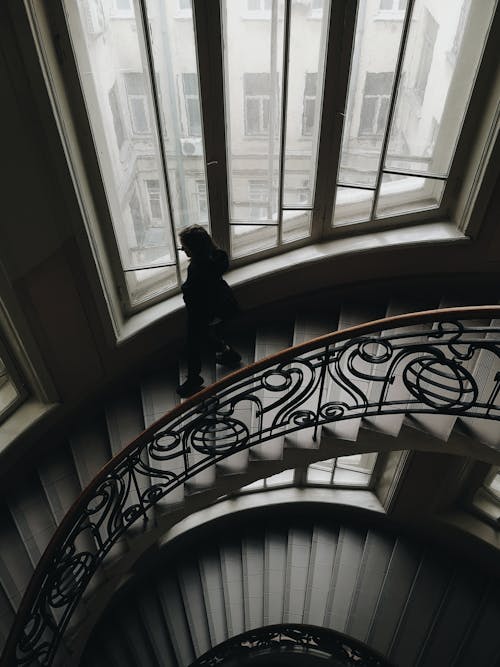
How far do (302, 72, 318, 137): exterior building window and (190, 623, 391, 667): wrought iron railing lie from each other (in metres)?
6.24

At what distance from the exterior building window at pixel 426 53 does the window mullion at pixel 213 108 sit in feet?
6.17

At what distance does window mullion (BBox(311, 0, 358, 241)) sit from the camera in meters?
4.73

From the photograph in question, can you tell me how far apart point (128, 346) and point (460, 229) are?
151 inches

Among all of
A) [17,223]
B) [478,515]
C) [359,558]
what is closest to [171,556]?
[359,558]

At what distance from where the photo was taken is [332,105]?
5.25 metres

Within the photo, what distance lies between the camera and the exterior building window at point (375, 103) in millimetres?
5211

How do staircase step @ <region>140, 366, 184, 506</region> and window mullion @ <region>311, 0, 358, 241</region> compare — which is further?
staircase step @ <region>140, 366, 184, 506</region>

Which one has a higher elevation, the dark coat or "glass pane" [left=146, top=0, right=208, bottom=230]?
"glass pane" [left=146, top=0, right=208, bottom=230]

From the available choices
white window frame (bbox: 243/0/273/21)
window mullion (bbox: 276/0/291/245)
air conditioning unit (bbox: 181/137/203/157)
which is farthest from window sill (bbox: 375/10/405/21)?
air conditioning unit (bbox: 181/137/203/157)

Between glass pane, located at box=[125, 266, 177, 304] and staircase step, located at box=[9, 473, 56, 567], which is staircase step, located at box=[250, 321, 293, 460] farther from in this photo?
staircase step, located at box=[9, 473, 56, 567]

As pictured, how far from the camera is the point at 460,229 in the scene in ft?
19.6

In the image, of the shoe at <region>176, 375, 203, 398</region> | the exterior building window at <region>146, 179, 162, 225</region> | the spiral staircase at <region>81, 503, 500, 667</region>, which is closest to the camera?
the exterior building window at <region>146, 179, 162, 225</region>

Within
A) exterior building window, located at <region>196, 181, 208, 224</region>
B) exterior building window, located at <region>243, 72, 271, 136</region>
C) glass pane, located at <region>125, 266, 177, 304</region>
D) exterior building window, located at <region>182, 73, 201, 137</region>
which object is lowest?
glass pane, located at <region>125, 266, 177, 304</region>

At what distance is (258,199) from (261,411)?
243cm
